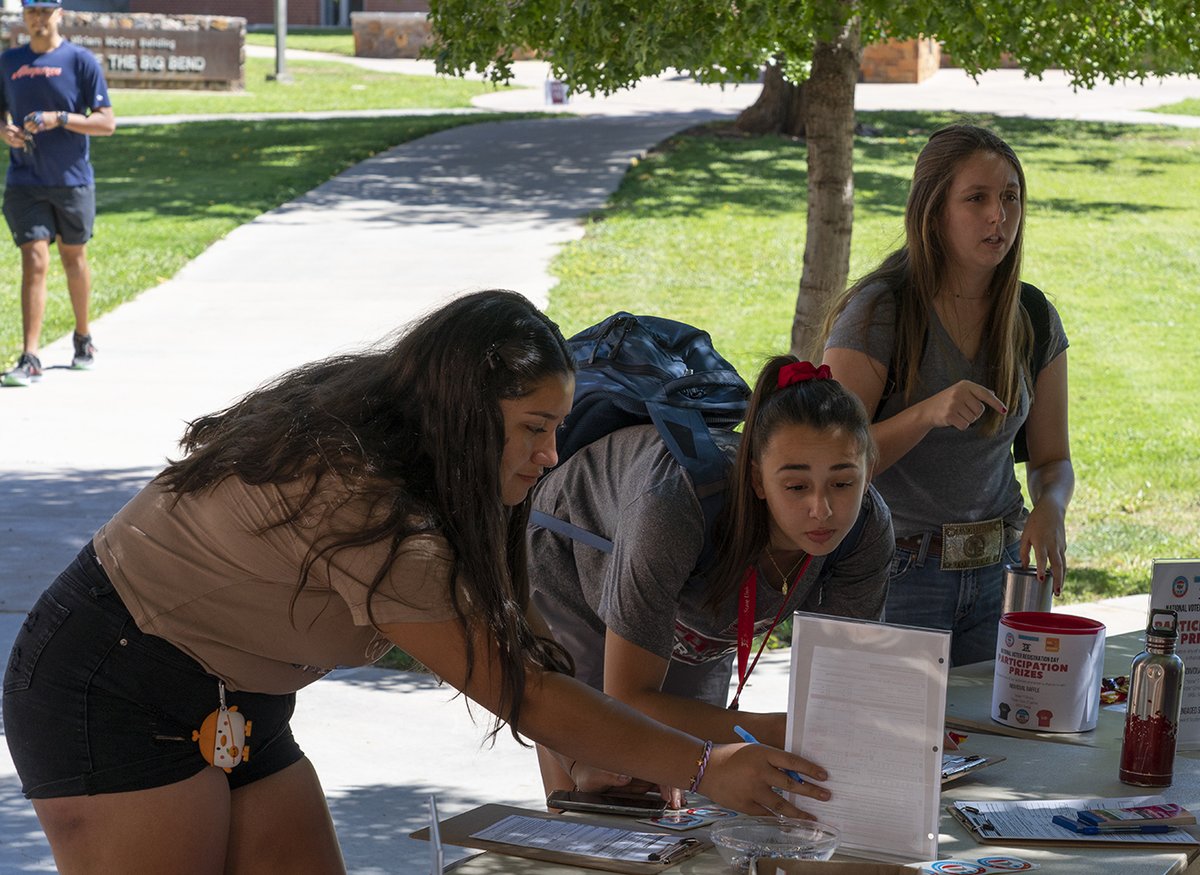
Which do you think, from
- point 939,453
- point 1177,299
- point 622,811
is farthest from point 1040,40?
point 1177,299

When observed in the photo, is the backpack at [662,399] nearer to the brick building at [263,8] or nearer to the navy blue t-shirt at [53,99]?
the navy blue t-shirt at [53,99]

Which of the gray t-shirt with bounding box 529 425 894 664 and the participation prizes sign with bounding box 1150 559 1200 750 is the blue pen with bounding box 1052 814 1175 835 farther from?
the gray t-shirt with bounding box 529 425 894 664

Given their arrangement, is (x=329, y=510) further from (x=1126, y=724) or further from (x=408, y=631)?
(x=1126, y=724)

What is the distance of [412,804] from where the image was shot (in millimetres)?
4590

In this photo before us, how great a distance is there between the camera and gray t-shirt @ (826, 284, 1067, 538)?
369 cm

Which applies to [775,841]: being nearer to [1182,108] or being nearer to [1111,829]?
[1111,829]

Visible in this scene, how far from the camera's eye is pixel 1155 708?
9.61 feet

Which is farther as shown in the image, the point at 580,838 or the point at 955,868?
the point at 580,838

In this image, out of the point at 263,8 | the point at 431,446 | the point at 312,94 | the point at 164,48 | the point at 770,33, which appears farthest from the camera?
the point at 263,8

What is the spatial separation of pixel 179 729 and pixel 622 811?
770mm

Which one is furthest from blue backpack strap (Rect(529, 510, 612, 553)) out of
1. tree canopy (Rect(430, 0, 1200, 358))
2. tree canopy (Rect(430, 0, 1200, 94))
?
tree canopy (Rect(430, 0, 1200, 94))

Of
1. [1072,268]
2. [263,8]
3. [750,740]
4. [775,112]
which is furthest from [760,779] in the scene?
[263,8]

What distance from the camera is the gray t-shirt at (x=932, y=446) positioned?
3688mm

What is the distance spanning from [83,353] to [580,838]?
Answer: 780 centimetres
